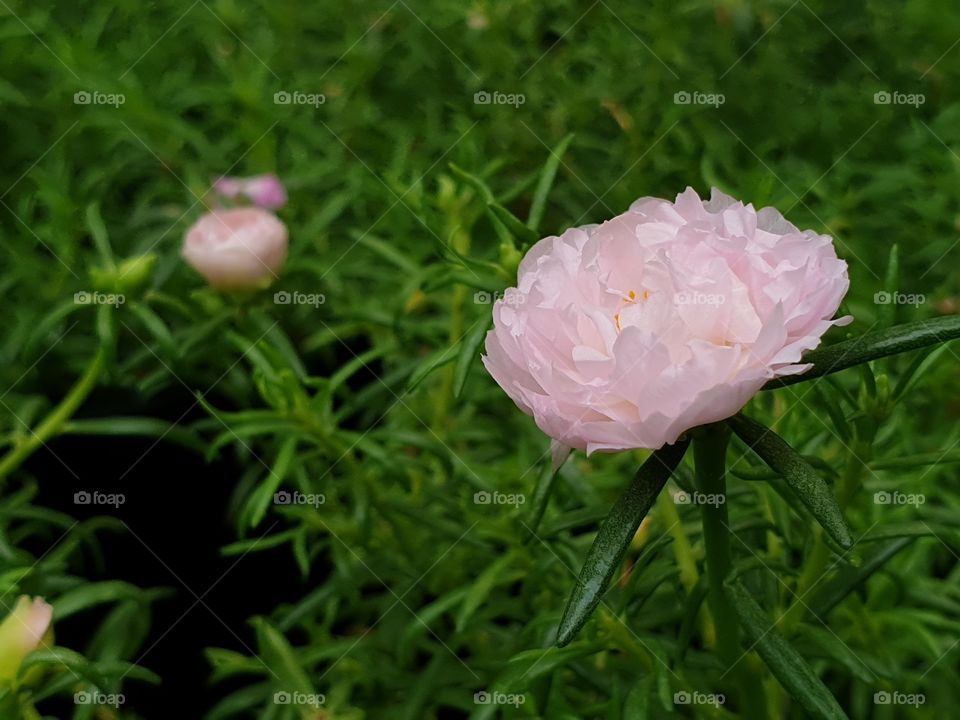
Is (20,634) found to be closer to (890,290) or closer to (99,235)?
(99,235)

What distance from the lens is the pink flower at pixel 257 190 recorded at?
1.15 metres

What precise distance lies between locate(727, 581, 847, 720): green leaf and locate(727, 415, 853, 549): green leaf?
10 centimetres

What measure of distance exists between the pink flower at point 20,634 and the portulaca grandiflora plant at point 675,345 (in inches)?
16.6

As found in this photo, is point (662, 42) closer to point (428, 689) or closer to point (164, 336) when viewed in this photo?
point (164, 336)

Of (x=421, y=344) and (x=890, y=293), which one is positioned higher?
(x=421, y=344)

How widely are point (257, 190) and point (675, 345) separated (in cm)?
78

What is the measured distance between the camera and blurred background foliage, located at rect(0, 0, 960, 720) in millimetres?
746

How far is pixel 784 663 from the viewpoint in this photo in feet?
1.84

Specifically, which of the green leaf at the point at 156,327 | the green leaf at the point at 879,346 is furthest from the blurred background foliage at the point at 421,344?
the green leaf at the point at 879,346

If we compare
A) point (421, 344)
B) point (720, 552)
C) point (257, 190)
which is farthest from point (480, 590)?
point (257, 190)

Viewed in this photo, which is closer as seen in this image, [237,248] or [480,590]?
[480,590]

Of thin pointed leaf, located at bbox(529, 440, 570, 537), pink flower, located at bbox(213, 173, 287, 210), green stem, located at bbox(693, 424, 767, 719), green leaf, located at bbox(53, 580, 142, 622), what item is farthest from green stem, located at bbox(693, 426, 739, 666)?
pink flower, located at bbox(213, 173, 287, 210)

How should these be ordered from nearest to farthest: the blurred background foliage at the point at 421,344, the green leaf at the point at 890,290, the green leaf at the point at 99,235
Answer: the green leaf at the point at 890,290, the blurred background foliage at the point at 421,344, the green leaf at the point at 99,235

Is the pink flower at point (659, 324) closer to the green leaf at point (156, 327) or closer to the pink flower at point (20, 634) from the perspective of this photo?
the pink flower at point (20, 634)
